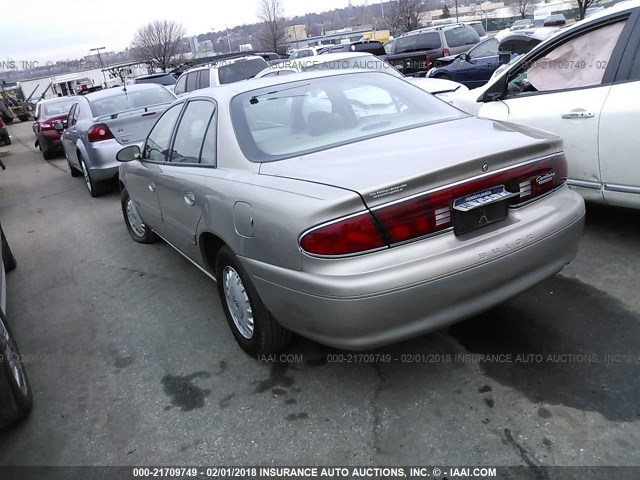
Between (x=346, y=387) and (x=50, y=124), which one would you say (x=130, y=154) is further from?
(x=50, y=124)

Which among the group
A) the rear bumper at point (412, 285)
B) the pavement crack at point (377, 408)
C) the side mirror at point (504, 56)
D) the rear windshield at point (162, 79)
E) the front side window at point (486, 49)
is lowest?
the pavement crack at point (377, 408)

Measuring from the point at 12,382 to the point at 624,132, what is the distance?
420 cm

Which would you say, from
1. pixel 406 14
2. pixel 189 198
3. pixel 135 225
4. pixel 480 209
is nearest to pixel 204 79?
pixel 135 225

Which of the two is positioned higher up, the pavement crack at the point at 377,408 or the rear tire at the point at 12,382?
the rear tire at the point at 12,382

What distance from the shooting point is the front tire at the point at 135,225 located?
18.9 feet

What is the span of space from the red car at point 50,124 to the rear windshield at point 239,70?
395cm

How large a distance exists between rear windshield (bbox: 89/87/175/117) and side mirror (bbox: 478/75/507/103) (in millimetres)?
5510

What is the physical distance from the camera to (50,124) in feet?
46.9

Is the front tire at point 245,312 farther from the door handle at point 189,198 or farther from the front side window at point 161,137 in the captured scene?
the front side window at point 161,137

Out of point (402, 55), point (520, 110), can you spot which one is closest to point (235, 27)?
point (402, 55)

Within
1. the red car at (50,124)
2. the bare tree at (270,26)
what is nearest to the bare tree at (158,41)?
the bare tree at (270,26)

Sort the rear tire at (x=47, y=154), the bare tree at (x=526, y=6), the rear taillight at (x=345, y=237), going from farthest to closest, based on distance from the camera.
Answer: the bare tree at (x=526, y=6) → the rear tire at (x=47, y=154) → the rear taillight at (x=345, y=237)

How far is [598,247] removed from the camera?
170 inches

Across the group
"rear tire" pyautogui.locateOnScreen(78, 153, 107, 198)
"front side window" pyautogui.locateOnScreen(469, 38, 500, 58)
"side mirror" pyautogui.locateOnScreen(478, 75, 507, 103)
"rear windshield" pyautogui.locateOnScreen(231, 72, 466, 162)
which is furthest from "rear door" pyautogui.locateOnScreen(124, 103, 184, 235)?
"front side window" pyautogui.locateOnScreen(469, 38, 500, 58)
